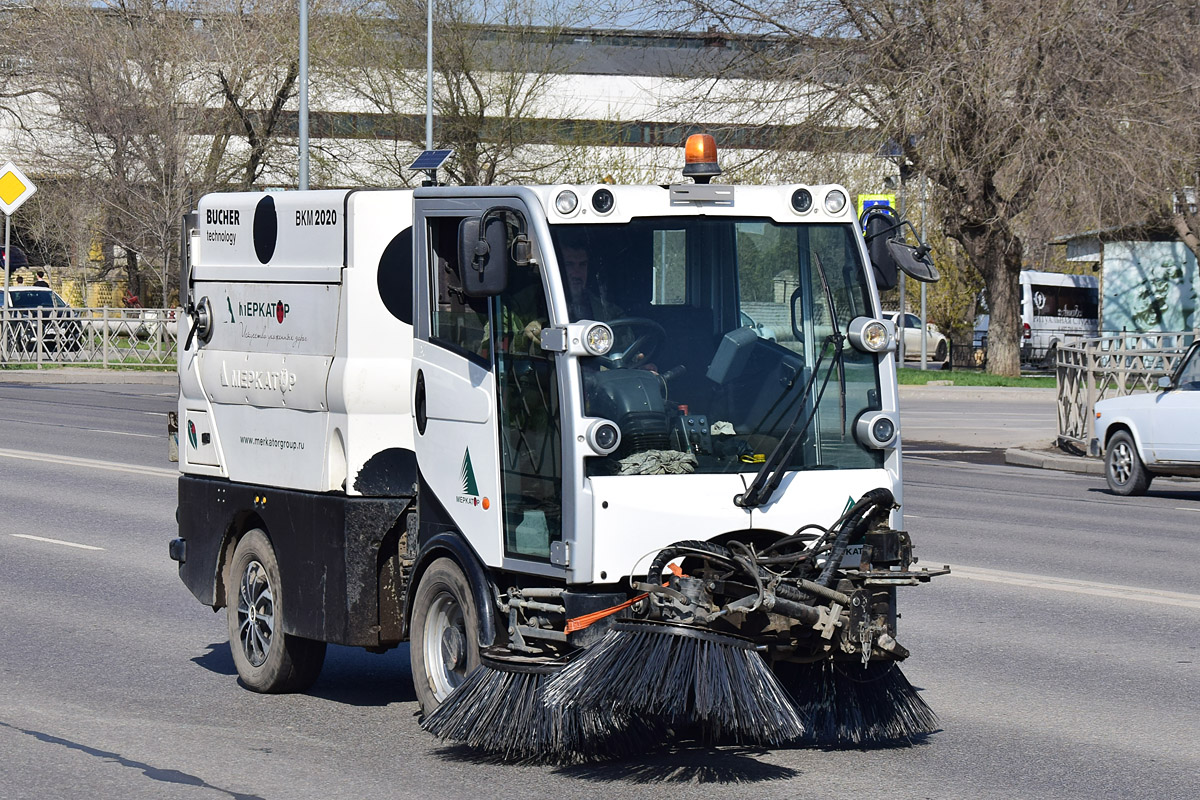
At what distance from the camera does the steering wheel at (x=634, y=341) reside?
257 inches

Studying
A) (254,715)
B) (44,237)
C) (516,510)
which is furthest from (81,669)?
(44,237)

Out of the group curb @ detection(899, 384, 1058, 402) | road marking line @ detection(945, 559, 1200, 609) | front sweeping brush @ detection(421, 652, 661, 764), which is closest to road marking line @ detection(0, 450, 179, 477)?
road marking line @ detection(945, 559, 1200, 609)

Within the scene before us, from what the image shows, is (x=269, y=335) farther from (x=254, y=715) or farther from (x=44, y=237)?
(x=44, y=237)

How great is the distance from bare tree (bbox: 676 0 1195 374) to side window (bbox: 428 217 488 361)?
26107 mm

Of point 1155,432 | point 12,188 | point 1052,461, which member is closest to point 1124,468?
point 1155,432

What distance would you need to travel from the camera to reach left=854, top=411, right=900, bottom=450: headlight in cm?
677

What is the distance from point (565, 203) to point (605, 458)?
0.99 m

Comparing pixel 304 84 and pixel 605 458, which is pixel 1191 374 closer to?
pixel 605 458

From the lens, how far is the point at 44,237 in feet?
165

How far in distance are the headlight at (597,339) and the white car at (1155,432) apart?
519 inches

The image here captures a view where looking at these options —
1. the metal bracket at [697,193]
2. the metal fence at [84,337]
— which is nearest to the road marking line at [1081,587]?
the metal bracket at [697,193]

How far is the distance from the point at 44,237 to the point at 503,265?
46686 millimetres

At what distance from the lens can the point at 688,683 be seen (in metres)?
5.96

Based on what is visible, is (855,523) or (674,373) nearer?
(855,523)
